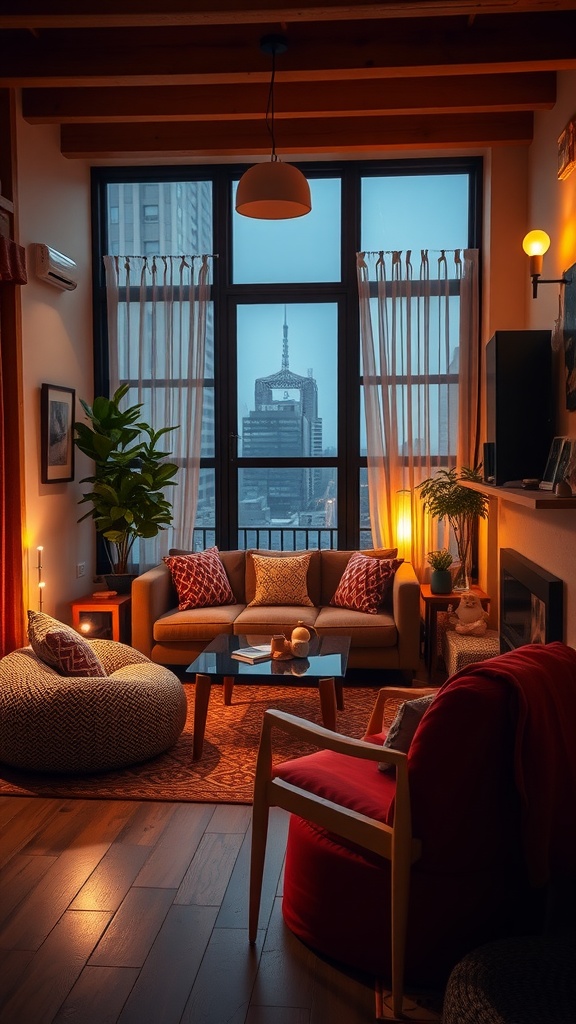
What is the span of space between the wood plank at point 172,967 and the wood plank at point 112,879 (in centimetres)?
21

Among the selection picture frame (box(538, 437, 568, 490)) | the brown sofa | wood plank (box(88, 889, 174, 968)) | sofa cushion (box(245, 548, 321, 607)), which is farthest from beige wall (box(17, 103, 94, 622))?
picture frame (box(538, 437, 568, 490))

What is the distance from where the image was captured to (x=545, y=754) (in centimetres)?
209

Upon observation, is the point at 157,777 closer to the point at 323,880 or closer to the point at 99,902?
the point at 99,902

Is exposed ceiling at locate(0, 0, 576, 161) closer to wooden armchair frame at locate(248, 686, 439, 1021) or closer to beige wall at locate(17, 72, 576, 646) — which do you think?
beige wall at locate(17, 72, 576, 646)

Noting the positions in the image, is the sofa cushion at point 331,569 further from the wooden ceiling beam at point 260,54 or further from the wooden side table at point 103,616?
the wooden ceiling beam at point 260,54

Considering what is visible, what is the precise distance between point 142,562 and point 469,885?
4.39 m

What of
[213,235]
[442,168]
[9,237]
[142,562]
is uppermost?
[442,168]

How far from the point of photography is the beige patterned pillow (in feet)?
18.4

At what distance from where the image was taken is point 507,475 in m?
4.12

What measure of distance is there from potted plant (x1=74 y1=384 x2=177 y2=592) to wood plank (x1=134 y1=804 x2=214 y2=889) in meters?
2.58

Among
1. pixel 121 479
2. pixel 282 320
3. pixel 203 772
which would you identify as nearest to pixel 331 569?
pixel 121 479

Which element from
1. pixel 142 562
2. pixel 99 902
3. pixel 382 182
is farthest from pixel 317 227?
pixel 99 902

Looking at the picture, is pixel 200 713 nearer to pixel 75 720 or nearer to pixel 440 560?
pixel 75 720

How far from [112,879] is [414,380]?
4.12 meters
